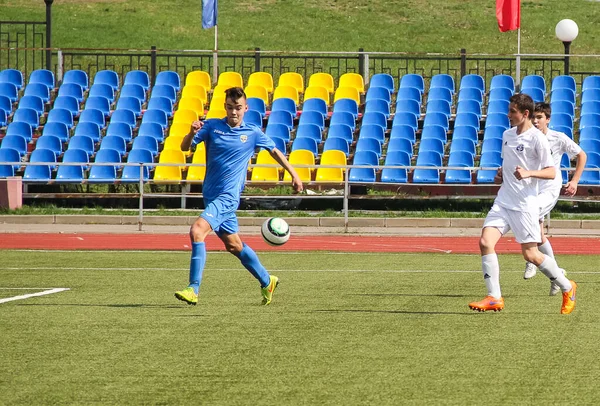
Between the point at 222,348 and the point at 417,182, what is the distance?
17438 mm

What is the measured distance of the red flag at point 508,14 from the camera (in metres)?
31.4

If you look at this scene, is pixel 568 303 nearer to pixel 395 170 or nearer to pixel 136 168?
pixel 395 170

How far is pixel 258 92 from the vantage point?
30156 mm

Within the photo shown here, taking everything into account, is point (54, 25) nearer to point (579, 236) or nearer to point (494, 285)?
point (579, 236)

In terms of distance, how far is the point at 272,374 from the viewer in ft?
24.4

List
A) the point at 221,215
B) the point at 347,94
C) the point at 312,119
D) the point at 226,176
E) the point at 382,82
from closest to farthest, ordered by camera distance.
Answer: the point at 221,215
the point at 226,176
the point at 312,119
the point at 347,94
the point at 382,82

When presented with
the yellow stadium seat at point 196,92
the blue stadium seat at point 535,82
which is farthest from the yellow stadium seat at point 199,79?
the blue stadium seat at point 535,82

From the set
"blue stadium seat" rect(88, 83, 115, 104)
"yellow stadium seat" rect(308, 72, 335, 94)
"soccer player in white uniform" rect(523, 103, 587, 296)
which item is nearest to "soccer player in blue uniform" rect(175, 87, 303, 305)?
"soccer player in white uniform" rect(523, 103, 587, 296)

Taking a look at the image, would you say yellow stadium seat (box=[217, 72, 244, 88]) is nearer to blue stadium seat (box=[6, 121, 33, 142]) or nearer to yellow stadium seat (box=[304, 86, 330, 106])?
yellow stadium seat (box=[304, 86, 330, 106])

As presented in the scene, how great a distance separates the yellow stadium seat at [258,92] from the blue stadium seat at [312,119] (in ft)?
5.95

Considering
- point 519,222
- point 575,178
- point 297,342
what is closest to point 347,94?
point 575,178

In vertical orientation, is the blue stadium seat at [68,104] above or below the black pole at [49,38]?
below

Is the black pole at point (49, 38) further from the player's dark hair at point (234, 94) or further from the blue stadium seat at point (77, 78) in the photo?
the player's dark hair at point (234, 94)

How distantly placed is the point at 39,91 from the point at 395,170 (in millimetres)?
10522
